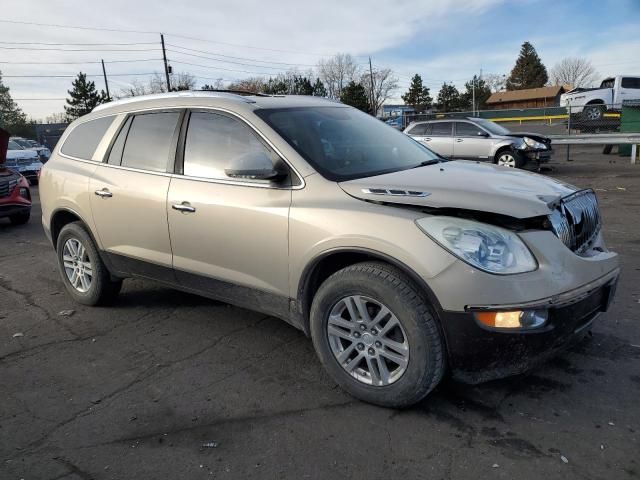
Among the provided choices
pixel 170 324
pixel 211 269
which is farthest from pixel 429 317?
pixel 170 324

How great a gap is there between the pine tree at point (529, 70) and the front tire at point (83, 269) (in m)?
103

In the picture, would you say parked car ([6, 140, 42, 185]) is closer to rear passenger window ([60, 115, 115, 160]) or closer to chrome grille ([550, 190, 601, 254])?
rear passenger window ([60, 115, 115, 160])

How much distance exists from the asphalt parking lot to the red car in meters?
6.05

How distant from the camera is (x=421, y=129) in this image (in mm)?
15938

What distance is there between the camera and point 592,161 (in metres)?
17.5

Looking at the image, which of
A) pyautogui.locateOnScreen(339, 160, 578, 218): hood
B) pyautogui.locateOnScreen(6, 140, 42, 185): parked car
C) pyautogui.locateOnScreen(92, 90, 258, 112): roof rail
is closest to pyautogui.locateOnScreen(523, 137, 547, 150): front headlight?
pyautogui.locateOnScreen(339, 160, 578, 218): hood

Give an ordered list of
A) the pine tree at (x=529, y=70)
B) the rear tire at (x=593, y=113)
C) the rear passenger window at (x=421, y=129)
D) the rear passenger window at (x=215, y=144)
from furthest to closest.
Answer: the pine tree at (x=529, y=70) < the rear tire at (x=593, y=113) < the rear passenger window at (x=421, y=129) < the rear passenger window at (x=215, y=144)

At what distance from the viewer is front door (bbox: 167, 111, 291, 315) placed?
3.29m

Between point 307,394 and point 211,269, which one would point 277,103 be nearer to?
point 211,269

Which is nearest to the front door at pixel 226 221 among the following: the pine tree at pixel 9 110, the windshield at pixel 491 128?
the windshield at pixel 491 128

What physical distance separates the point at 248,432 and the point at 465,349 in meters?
1.23

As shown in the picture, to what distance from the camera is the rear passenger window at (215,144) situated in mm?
3543

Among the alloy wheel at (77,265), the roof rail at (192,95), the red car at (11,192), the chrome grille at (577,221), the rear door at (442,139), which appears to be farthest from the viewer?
the rear door at (442,139)

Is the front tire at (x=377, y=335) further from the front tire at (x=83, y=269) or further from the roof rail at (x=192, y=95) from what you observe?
the front tire at (x=83, y=269)
